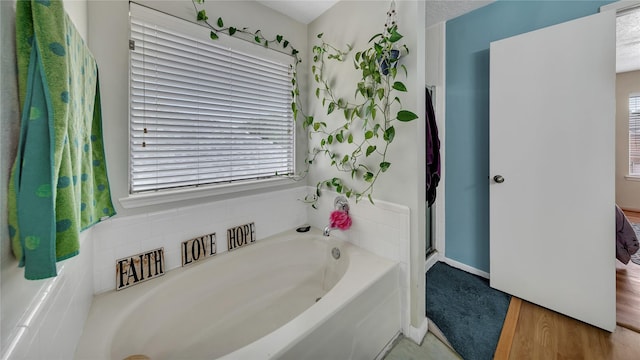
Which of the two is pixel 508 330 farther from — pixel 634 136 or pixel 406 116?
pixel 634 136

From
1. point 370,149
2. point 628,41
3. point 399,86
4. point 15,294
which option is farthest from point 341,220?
point 628,41

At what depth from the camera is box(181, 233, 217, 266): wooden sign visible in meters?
1.48

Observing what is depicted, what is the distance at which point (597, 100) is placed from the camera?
4.95 feet

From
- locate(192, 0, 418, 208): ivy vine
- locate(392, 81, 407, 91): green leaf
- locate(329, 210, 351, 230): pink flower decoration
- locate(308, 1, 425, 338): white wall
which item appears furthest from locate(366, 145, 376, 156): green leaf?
locate(329, 210, 351, 230): pink flower decoration

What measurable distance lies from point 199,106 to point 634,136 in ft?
22.3

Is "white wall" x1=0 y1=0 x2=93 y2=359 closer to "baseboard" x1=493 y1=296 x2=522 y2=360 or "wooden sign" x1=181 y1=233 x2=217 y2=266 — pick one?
→ "wooden sign" x1=181 y1=233 x2=217 y2=266

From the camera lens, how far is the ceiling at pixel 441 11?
5.92ft

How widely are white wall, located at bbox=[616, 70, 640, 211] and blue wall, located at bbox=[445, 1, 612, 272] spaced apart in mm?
4148

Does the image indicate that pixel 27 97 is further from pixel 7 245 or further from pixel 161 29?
pixel 161 29

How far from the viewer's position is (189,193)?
Answer: 4.83 feet

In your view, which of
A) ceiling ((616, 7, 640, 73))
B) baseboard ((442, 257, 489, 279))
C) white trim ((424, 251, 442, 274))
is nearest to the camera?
ceiling ((616, 7, 640, 73))

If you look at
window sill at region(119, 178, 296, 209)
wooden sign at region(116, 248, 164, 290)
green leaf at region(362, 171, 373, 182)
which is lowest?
wooden sign at region(116, 248, 164, 290)

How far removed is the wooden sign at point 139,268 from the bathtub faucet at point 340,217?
1.05 m

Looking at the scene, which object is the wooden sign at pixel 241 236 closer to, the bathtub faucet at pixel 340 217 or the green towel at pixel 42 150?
the bathtub faucet at pixel 340 217
